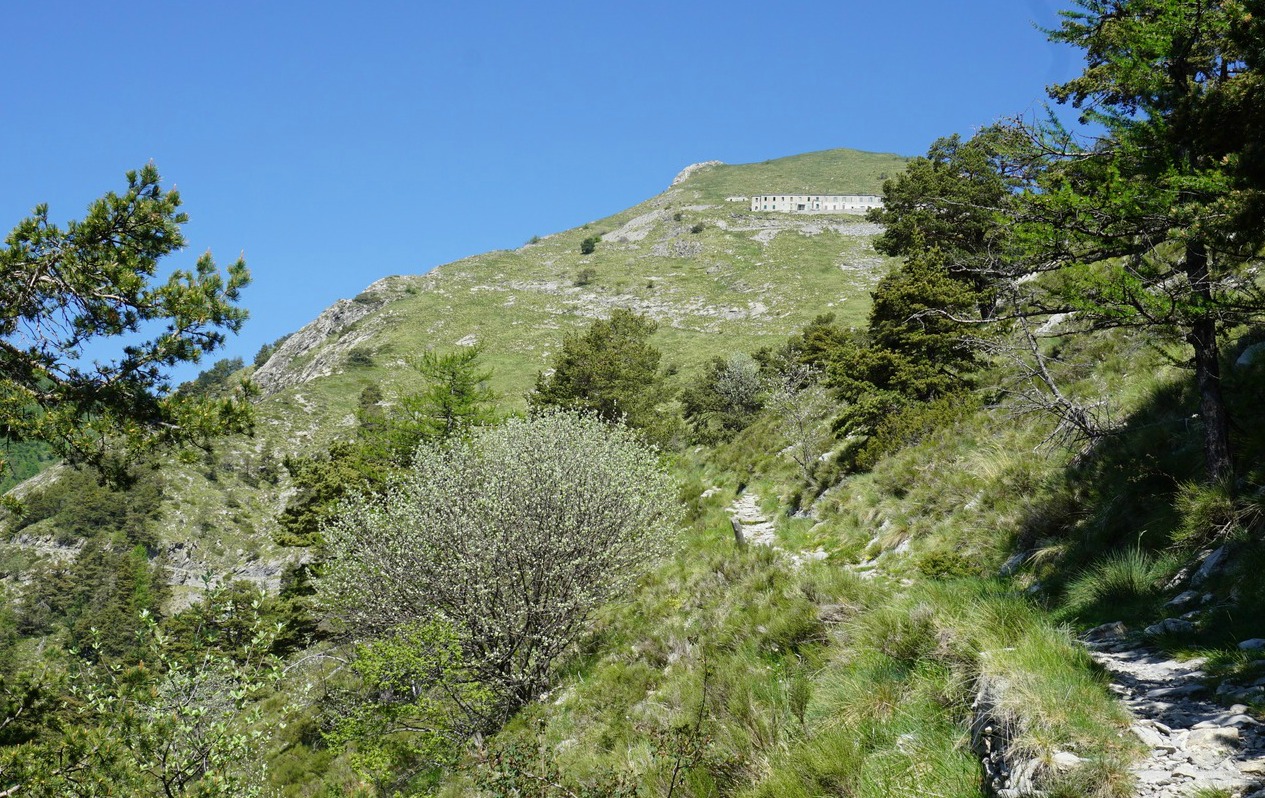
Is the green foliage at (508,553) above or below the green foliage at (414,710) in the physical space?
above

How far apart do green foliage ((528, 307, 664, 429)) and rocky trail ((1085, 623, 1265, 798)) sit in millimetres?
27012

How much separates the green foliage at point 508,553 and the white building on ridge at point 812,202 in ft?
508

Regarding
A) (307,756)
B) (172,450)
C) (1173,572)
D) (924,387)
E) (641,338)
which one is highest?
(641,338)

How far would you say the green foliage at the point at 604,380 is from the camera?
33.2 metres

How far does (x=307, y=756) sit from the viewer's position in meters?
17.9

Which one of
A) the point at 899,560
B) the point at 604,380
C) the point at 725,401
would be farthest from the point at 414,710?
the point at 725,401

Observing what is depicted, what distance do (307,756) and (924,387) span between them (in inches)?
782

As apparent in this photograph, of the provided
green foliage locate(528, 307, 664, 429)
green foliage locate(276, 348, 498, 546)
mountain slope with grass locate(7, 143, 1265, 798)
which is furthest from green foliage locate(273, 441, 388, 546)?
green foliage locate(528, 307, 664, 429)

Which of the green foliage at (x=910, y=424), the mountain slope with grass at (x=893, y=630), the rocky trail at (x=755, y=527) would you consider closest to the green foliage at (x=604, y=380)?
the mountain slope with grass at (x=893, y=630)

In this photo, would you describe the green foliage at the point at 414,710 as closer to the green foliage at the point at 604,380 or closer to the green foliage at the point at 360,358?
the green foliage at the point at 604,380

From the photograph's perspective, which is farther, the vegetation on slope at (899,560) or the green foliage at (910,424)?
the green foliage at (910,424)

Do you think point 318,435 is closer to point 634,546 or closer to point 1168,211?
point 634,546

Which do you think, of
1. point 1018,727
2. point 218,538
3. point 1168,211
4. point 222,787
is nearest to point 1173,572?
point 1168,211

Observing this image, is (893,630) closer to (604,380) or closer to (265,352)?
(604,380)
